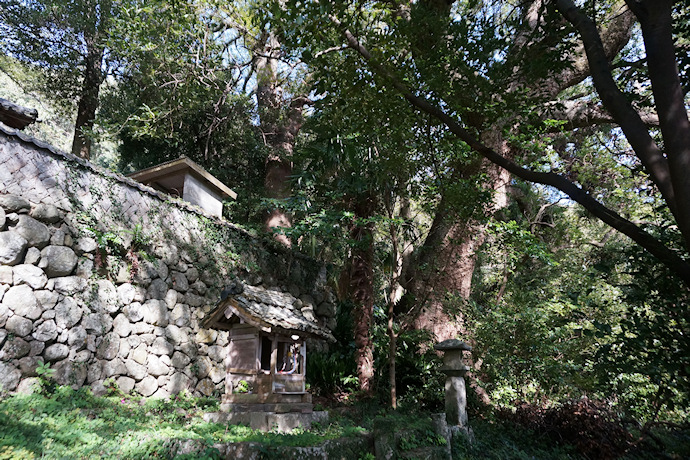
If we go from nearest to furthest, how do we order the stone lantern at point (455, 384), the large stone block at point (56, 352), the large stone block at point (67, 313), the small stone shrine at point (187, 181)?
1. the large stone block at point (56, 352)
2. the large stone block at point (67, 313)
3. the stone lantern at point (455, 384)
4. the small stone shrine at point (187, 181)

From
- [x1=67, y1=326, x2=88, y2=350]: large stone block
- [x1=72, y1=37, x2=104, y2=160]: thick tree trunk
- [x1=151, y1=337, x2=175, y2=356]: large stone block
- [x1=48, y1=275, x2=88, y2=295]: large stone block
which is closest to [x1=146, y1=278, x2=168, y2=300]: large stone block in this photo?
[x1=151, y1=337, x2=175, y2=356]: large stone block

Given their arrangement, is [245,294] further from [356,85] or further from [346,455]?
[356,85]

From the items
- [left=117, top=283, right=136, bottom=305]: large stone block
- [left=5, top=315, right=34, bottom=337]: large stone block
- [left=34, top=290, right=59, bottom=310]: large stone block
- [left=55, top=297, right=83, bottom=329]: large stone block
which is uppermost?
[left=117, top=283, right=136, bottom=305]: large stone block

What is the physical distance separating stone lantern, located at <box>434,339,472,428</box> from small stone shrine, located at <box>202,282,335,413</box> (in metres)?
2.13

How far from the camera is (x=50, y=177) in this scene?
593 cm

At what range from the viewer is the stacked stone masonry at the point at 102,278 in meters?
5.30

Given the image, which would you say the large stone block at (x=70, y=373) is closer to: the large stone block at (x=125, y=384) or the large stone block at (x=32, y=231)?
the large stone block at (x=125, y=384)

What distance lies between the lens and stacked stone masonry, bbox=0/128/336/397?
5.30 meters

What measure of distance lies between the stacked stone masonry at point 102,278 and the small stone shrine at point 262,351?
63.6 inches

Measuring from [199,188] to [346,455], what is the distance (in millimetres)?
7320

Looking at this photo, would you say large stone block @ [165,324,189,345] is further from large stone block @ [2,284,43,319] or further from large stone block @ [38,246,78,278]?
large stone block @ [2,284,43,319]

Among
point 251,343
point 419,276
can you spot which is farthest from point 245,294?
point 419,276

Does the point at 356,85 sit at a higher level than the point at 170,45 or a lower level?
lower

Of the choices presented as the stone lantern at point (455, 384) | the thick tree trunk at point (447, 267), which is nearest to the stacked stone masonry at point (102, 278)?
the thick tree trunk at point (447, 267)
